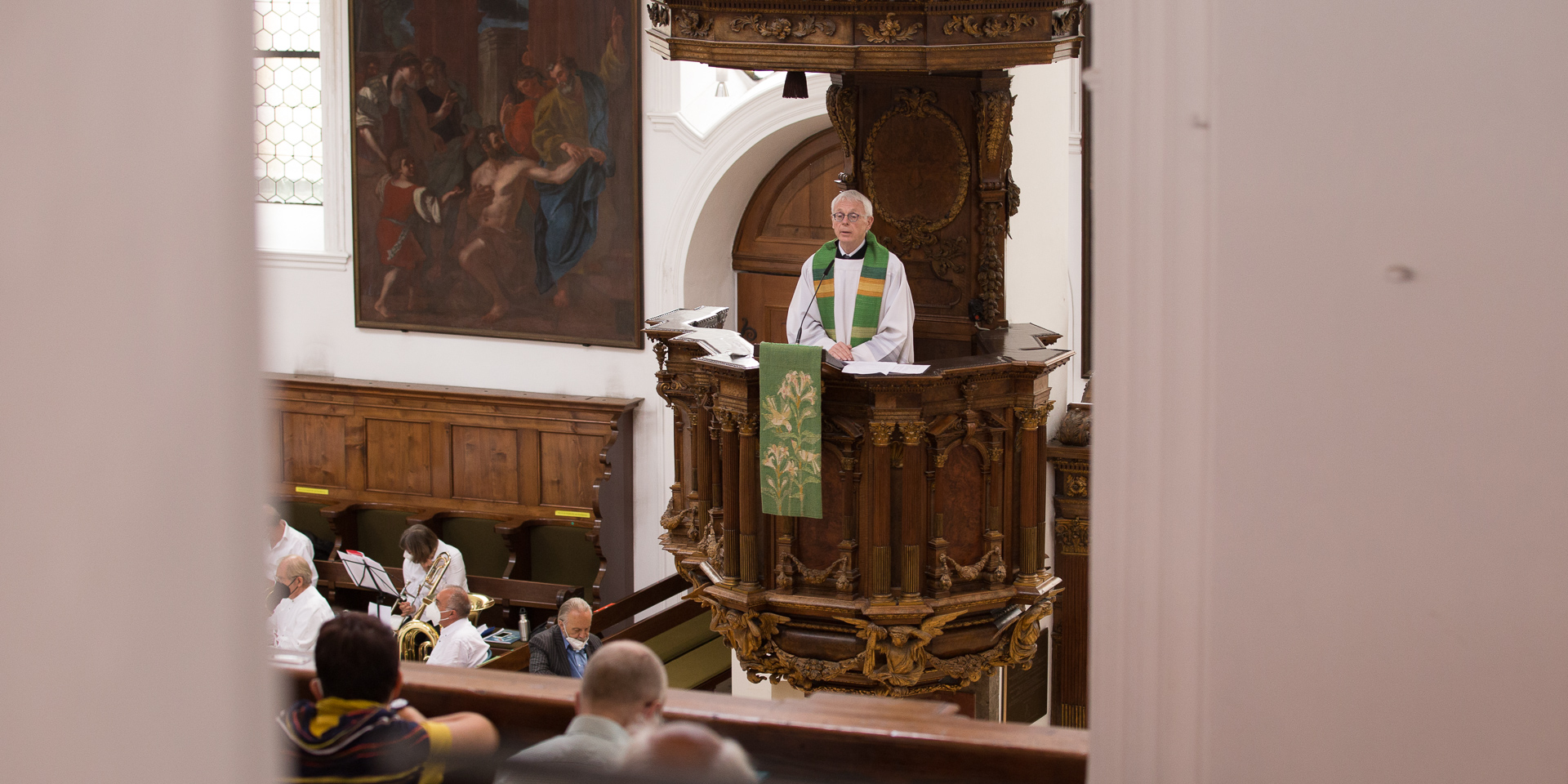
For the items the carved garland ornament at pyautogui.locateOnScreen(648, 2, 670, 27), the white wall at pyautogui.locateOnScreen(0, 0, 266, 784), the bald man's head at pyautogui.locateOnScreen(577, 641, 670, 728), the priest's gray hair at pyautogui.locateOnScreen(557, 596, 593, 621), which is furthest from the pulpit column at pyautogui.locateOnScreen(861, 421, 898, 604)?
the white wall at pyautogui.locateOnScreen(0, 0, 266, 784)

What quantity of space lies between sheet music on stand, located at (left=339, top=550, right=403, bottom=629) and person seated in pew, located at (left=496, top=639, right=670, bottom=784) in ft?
24.2

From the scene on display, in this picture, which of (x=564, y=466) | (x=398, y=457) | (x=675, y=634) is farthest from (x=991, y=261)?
(x=398, y=457)

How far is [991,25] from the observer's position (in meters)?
5.45

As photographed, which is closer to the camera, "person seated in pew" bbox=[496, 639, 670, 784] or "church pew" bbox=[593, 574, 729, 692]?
"person seated in pew" bbox=[496, 639, 670, 784]

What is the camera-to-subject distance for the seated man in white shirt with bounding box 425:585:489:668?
6.78 m

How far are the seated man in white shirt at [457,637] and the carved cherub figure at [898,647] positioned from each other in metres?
1.98

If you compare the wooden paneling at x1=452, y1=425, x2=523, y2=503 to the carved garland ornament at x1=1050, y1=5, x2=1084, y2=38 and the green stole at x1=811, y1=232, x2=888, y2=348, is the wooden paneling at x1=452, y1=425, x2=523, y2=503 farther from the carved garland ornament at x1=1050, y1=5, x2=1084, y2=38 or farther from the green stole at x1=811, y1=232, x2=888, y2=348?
the carved garland ornament at x1=1050, y1=5, x2=1084, y2=38

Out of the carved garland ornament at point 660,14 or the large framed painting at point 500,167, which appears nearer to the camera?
the carved garland ornament at point 660,14

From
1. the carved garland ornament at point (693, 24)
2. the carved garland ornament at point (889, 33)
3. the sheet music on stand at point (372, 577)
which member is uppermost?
the carved garland ornament at point (693, 24)

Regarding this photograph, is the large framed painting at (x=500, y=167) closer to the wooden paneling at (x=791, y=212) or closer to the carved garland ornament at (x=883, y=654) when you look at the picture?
the wooden paneling at (x=791, y=212)

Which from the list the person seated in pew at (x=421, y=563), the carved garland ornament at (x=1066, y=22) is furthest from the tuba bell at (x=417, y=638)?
the carved garland ornament at (x=1066, y=22)

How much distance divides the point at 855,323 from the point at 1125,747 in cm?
443

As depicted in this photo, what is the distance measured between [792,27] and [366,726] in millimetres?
4161

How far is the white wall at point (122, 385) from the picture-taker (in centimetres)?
107
